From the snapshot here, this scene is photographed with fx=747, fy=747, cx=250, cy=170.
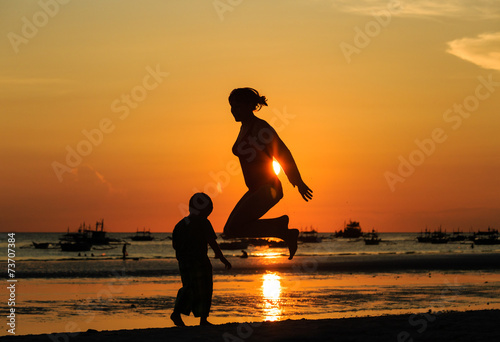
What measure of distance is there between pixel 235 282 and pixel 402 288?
482 inches

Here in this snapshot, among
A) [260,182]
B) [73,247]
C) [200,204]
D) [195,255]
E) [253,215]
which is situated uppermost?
[260,182]

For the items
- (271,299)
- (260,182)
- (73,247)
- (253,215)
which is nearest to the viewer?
(253,215)

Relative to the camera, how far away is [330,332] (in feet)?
32.3

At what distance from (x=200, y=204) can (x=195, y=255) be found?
0.83 metres

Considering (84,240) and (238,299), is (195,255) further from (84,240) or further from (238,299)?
(84,240)

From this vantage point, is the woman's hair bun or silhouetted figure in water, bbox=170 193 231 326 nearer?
the woman's hair bun

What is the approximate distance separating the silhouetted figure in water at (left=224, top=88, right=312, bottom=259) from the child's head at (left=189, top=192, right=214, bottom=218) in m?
2.08

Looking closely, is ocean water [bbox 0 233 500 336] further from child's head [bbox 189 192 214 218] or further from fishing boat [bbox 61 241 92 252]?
fishing boat [bbox 61 241 92 252]

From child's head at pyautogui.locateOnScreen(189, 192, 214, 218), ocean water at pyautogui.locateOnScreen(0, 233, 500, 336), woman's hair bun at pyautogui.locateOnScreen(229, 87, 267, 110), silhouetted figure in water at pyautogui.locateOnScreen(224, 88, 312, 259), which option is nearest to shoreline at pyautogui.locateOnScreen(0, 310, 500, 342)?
silhouetted figure in water at pyautogui.locateOnScreen(224, 88, 312, 259)

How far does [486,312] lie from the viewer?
39.7ft

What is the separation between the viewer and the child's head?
11156 millimetres

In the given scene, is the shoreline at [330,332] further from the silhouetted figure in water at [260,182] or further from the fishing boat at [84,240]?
the fishing boat at [84,240]

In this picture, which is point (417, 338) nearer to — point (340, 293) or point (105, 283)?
point (340, 293)

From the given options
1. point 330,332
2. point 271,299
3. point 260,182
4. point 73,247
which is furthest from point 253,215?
point 73,247
